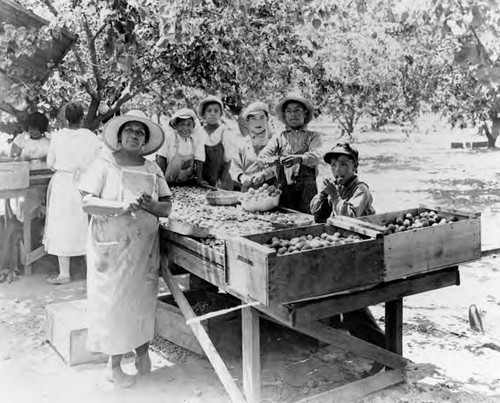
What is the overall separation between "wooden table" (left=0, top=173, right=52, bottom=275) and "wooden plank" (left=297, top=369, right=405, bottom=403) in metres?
4.46

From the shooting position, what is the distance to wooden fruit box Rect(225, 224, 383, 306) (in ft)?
10.2

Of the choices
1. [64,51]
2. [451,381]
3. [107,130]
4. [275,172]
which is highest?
[64,51]

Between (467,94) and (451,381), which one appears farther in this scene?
(467,94)

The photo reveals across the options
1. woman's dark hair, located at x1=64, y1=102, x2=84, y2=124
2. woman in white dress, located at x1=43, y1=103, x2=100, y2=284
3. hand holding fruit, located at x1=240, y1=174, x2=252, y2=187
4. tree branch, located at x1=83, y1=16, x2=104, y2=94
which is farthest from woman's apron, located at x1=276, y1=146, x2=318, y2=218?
tree branch, located at x1=83, y1=16, x2=104, y2=94

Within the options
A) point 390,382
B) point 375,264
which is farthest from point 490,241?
point 375,264

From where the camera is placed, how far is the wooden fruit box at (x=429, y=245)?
3.52 meters

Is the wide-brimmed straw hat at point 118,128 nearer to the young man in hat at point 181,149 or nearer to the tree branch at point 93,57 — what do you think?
the young man in hat at point 181,149

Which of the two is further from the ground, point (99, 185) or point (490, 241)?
point (99, 185)

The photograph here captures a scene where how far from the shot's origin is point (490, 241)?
29.3ft

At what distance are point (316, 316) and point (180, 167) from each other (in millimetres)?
3704

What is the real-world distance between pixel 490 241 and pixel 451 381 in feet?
17.1

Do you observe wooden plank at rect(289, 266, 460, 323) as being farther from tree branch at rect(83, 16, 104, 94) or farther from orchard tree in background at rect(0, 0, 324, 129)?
tree branch at rect(83, 16, 104, 94)

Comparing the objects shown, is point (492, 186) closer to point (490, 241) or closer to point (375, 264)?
point (490, 241)

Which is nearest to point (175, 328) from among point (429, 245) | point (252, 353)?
point (252, 353)
